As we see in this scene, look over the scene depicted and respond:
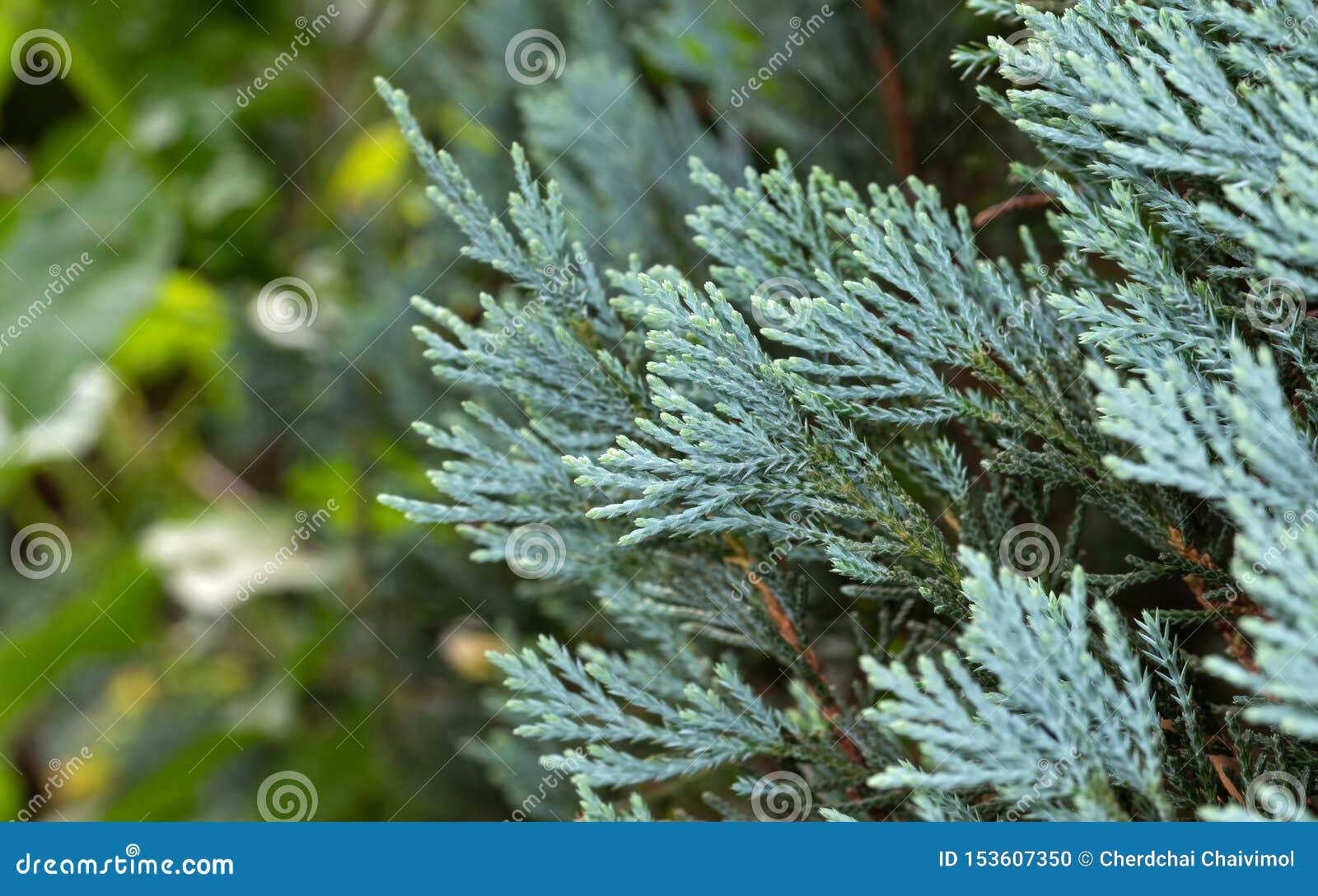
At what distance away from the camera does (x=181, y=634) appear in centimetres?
235

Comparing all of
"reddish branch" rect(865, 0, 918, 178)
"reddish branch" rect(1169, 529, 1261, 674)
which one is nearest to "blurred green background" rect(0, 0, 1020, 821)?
"reddish branch" rect(865, 0, 918, 178)

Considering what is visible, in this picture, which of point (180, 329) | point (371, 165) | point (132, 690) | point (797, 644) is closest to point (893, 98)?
point (797, 644)

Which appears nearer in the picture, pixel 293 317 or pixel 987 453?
pixel 987 453

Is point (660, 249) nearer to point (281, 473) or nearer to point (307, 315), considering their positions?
point (307, 315)

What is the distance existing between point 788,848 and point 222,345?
72.0 inches

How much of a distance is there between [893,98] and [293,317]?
127 cm

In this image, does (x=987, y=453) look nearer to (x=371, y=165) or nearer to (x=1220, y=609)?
→ (x=1220, y=609)

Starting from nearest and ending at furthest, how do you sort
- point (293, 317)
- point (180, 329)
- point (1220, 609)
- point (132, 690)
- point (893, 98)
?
point (1220, 609)
point (893, 98)
point (293, 317)
point (180, 329)
point (132, 690)

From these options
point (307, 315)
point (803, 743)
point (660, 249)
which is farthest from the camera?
point (307, 315)

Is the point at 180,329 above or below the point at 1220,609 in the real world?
above

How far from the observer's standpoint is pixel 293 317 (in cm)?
187

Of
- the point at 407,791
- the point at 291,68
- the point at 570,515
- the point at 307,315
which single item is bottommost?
the point at 407,791

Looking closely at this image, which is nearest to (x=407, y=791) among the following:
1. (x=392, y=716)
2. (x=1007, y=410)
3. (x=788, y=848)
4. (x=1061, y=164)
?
(x=392, y=716)

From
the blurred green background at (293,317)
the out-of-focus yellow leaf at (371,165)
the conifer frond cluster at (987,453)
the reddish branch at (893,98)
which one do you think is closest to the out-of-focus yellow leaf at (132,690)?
the blurred green background at (293,317)
